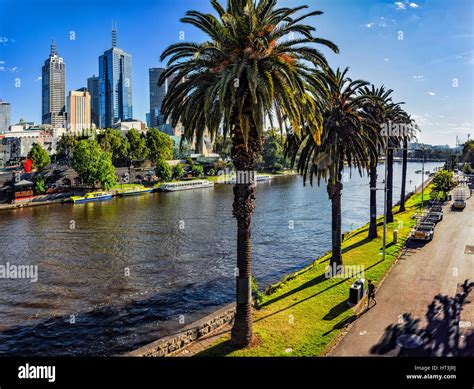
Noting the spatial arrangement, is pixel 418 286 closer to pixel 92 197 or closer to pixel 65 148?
pixel 92 197

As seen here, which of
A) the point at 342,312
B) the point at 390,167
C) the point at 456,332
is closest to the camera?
the point at 456,332

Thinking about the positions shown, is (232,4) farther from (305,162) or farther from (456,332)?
(456,332)

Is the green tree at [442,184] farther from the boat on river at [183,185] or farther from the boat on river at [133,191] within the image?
the boat on river at [133,191]

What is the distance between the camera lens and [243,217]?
19.4 m

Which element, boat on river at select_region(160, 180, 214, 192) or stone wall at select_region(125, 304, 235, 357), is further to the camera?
Result: boat on river at select_region(160, 180, 214, 192)

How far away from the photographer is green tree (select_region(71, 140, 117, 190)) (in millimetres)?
93250

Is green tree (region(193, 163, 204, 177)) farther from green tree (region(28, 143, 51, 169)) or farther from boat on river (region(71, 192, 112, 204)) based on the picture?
green tree (region(28, 143, 51, 169))

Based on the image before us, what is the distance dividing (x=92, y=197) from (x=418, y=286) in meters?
76.7

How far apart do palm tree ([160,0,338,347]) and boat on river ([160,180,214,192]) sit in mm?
91051

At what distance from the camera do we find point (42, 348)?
23.7 meters

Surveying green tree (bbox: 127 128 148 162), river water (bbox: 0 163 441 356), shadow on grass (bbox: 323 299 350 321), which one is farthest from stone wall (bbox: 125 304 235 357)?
green tree (bbox: 127 128 148 162)

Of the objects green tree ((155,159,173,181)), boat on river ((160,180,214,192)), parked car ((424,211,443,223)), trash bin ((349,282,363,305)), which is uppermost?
green tree ((155,159,173,181))

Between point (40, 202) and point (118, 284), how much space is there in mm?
59012

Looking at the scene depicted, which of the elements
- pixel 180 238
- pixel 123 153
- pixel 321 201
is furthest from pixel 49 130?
pixel 180 238
